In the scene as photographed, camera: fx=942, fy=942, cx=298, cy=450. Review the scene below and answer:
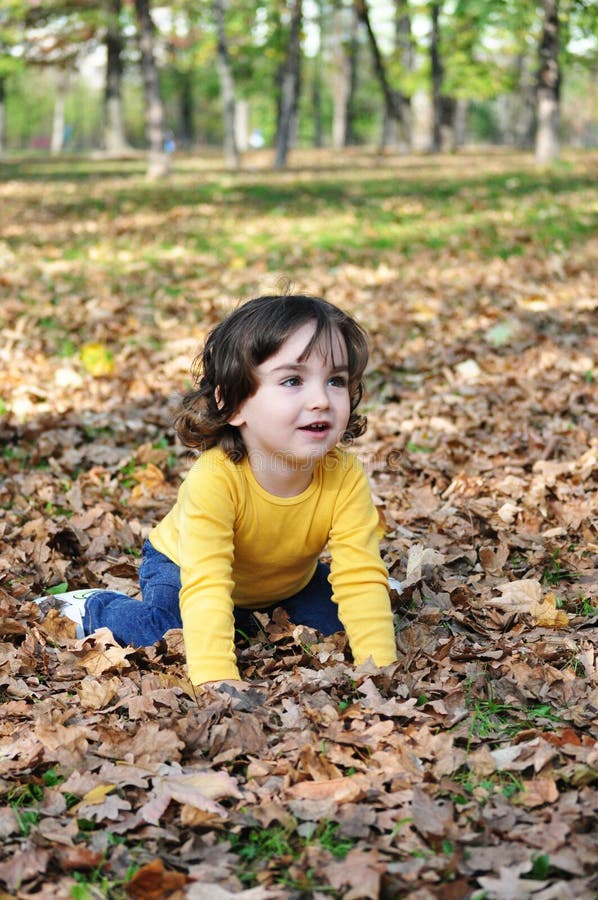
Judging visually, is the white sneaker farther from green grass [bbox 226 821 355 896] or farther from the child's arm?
green grass [bbox 226 821 355 896]

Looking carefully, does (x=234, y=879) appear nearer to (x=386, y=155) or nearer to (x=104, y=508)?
(x=104, y=508)

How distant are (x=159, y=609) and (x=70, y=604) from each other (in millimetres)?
468

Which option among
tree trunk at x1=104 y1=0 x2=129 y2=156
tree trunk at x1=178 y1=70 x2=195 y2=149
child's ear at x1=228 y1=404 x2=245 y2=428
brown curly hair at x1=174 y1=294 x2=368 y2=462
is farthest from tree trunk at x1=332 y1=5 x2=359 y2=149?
child's ear at x1=228 y1=404 x2=245 y2=428

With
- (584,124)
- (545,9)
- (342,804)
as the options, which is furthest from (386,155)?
(584,124)

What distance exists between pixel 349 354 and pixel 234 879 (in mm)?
1730

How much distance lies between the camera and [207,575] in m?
3.21

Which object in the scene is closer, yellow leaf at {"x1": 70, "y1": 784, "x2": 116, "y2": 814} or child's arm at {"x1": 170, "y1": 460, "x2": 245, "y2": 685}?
yellow leaf at {"x1": 70, "y1": 784, "x2": 116, "y2": 814}

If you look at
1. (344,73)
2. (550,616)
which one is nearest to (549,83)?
(344,73)

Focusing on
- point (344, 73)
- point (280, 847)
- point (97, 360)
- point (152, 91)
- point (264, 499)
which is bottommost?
point (280, 847)

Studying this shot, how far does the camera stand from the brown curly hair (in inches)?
124

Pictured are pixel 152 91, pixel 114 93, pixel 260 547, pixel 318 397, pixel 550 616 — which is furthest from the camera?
pixel 114 93

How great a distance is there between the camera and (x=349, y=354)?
129 inches

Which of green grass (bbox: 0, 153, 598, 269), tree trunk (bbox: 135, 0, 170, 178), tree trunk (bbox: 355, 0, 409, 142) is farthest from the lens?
tree trunk (bbox: 355, 0, 409, 142)

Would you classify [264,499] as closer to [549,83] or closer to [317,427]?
[317,427]
